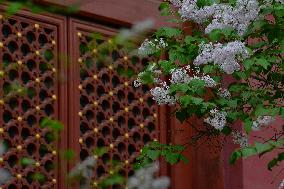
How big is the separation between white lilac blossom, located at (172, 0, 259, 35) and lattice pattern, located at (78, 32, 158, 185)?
1439mm

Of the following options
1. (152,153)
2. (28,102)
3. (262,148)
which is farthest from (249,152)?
(28,102)

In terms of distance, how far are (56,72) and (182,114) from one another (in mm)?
1313

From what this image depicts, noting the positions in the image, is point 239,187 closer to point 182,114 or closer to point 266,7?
point 182,114

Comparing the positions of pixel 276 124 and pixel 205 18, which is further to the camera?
pixel 276 124

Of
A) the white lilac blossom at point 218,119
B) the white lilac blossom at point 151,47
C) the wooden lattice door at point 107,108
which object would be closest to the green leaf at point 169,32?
the white lilac blossom at point 151,47

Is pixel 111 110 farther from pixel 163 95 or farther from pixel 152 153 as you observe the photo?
pixel 163 95

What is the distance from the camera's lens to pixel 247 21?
13.8 feet

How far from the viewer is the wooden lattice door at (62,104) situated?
540cm

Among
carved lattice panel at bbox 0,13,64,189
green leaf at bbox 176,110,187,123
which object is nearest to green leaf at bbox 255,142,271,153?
green leaf at bbox 176,110,187,123

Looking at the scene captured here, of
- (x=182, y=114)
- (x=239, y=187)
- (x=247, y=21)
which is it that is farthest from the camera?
(x=239, y=187)

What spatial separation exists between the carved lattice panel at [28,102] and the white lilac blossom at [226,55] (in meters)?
1.45

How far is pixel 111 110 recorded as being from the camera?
19.9 feet

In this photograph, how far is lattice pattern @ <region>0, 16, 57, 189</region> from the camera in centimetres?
534

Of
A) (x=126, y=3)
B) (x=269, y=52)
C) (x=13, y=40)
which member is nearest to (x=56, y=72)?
(x=13, y=40)
